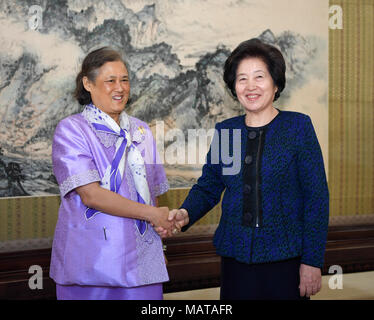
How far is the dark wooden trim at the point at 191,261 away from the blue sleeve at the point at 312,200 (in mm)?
2462

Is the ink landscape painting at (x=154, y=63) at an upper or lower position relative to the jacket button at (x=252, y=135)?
upper

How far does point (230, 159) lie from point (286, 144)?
10.4 inches

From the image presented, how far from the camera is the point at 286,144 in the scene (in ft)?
7.22

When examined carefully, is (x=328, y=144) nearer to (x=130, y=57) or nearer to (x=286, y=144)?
(x=130, y=57)

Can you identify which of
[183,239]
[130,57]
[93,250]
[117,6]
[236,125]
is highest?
[117,6]

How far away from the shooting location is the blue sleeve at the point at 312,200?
2158 mm

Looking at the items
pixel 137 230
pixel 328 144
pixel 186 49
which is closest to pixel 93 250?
pixel 137 230

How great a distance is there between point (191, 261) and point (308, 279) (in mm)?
2495

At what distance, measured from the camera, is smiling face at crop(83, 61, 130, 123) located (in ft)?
8.45

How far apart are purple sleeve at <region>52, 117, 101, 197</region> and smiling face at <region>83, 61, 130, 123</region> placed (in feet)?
0.69

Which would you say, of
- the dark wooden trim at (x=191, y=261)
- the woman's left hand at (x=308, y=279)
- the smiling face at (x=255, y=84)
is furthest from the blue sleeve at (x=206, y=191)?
the dark wooden trim at (x=191, y=261)

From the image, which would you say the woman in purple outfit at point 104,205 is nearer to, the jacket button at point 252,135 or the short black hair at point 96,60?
the short black hair at point 96,60

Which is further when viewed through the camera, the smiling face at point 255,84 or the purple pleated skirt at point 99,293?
the purple pleated skirt at point 99,293

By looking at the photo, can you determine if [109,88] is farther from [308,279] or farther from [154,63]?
[154,63]
